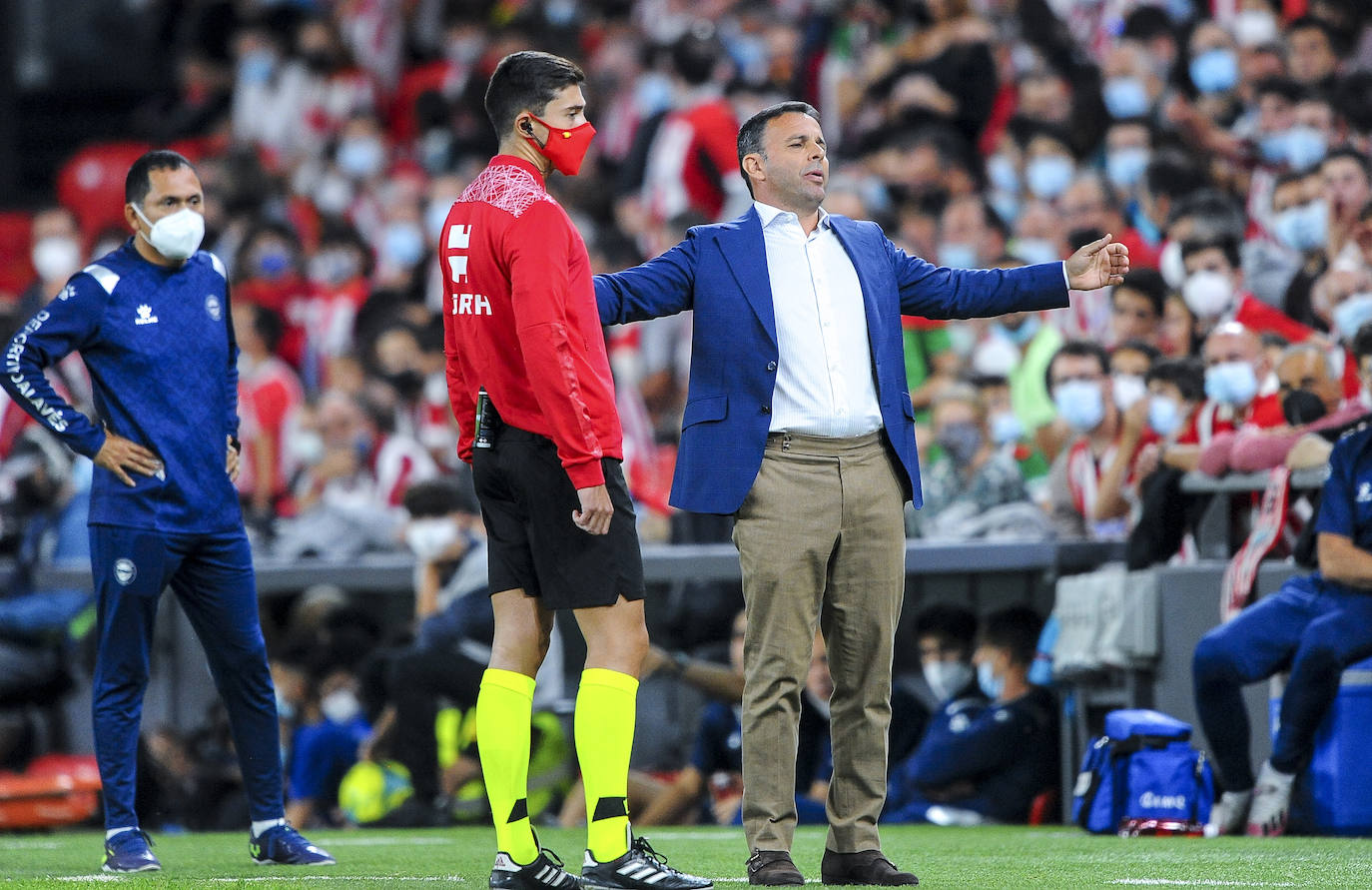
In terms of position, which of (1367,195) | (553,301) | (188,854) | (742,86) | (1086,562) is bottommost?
(188,854)

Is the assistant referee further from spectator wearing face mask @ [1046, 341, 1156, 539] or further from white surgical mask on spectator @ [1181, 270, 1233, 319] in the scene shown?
white surgical mask on spectator @ [1181, 270, 1233, 319]

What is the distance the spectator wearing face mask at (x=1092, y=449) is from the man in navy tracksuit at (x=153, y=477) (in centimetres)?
397

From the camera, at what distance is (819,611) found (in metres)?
5.71

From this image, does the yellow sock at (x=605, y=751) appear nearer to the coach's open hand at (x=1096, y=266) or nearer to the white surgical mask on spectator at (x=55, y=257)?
the coach's open hand at (x=1096, y=266)

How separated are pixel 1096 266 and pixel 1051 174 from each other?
21.0 ft

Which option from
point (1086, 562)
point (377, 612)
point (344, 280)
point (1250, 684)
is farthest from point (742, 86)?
point (1250, 684)

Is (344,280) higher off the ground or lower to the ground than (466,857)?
higher

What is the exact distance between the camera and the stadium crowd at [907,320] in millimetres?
9094

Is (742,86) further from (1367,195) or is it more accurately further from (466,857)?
(466,857)

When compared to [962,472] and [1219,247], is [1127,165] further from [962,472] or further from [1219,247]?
[962,472]

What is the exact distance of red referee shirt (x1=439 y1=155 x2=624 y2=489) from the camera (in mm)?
5117

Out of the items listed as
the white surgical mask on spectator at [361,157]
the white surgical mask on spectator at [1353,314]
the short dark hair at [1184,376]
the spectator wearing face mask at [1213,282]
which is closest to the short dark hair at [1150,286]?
the spectator wearing face mask at [1213,282]

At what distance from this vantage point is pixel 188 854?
288 inches

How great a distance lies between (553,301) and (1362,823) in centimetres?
379
